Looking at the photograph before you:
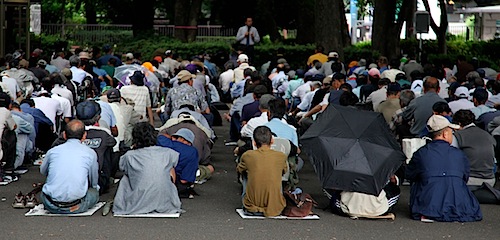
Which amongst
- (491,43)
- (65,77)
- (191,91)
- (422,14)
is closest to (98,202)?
(191,91)

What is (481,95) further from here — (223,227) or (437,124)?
(223,227)

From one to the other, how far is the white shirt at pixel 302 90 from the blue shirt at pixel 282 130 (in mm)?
7696

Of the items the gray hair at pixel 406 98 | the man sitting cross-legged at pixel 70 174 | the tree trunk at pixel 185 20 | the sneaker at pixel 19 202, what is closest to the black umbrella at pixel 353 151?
the man sitting cross-legged at pixel 70 174

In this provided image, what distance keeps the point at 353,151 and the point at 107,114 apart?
474 cm

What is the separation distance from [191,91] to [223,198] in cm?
457

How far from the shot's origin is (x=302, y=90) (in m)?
21.8

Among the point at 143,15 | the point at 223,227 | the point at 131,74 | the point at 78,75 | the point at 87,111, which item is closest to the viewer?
the point at 223,227

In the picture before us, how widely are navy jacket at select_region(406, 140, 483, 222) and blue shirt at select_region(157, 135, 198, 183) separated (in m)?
3.08

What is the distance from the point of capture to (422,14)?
3172cm

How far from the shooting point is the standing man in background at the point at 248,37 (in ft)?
107

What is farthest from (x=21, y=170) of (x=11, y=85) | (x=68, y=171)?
(x=68, y=171)

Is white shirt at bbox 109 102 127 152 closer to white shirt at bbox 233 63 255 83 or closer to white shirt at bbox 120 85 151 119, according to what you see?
white shirt at bbox 120 85 151 119

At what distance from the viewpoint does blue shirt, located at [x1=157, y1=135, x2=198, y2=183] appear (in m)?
13.4

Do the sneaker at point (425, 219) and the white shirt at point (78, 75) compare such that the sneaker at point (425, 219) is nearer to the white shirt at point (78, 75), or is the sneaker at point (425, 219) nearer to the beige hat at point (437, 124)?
the beige hat at point (437, 124)
